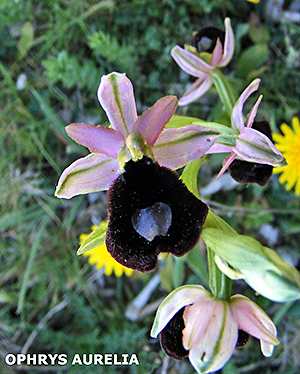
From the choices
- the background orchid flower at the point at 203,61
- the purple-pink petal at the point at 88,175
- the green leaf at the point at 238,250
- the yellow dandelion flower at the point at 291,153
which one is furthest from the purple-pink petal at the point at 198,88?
the green leaf at the point at 238,250

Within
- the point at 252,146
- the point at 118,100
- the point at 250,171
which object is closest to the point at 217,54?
the point at 250,171

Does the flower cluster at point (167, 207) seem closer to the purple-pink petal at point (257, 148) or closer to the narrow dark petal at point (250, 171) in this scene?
the purple-pink petal at point (257, 148)

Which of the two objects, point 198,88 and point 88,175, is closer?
point 88,175

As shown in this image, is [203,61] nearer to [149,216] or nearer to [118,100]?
[118,100]

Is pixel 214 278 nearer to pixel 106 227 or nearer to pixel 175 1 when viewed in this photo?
pixel 106 227

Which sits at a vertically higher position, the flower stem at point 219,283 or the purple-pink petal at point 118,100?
the purple-pink petal at point 118,100

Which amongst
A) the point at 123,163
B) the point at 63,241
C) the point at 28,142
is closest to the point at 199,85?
the point at 123,163

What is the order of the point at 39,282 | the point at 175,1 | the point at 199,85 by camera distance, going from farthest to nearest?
the point at 39,282 < the point at 175,1 < the point at 199,85
